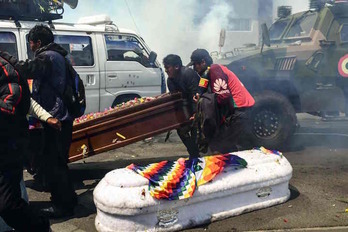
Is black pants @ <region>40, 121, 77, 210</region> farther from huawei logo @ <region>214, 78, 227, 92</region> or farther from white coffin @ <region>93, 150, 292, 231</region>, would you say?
huawei logo @ <region>214, 78, 227, 92</region>

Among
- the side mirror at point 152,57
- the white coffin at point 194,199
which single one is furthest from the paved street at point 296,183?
the side mirror at point 152,57

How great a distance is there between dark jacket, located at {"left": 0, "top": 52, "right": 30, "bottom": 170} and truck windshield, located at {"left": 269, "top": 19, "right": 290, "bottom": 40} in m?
6.31

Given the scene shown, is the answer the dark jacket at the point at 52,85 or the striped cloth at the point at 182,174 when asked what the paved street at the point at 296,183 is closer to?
the striped cloth at the point at 182,174

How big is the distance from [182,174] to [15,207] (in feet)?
4.97

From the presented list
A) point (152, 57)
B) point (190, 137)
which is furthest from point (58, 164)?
point (152, 57)

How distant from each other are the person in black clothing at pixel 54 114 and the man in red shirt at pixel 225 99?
5.07 ft

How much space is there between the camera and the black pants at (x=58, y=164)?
404cm

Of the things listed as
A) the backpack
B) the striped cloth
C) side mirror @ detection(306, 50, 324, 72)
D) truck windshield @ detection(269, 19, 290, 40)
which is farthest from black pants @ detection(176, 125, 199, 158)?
truck windshield @ detection(269, 19, 290, 40)

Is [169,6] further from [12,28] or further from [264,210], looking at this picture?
[264,210]

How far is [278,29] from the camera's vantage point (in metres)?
8.41

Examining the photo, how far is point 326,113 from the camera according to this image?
7344mm

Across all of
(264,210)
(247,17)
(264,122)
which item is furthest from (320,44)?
(247,17)

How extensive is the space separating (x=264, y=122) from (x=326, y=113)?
60.3 inches

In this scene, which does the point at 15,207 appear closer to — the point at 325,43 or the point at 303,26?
the point at 325,43
